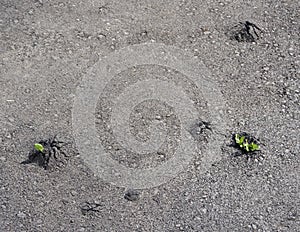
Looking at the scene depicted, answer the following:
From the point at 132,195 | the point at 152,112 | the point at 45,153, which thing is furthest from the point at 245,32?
the point at 45,153

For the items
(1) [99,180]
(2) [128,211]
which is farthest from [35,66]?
(2) [128,211]

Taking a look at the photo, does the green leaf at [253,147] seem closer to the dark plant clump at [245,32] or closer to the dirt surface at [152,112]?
the dirt surface at [152,112]

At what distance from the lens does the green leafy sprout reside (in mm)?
4660

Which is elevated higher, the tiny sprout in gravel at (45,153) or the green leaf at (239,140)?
the green leaf at (239,140)

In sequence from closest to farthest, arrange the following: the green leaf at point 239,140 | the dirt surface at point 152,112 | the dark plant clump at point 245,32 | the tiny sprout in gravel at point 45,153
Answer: the dirt surface at point 152,112 → the tiny sprout in gravel at point 45,153 → the green leaf at point 239,140 → the dark plant clump at point 245,32

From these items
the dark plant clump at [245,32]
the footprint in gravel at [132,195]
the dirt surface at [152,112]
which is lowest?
the footprint in gravel at [132,195]

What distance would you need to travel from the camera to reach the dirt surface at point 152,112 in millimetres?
4312

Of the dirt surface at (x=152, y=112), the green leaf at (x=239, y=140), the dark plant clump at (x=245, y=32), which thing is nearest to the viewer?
the dirt surface at (x=152, y=112)

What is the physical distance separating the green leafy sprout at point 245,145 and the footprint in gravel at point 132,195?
923mm

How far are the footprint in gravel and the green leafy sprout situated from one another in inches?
36.3

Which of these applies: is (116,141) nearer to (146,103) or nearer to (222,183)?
(146,103)

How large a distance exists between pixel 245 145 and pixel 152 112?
0.83 m

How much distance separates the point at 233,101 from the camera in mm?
5035

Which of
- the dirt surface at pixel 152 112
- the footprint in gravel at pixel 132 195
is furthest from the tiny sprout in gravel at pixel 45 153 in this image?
the footprint in gravel at pixel 132 195
